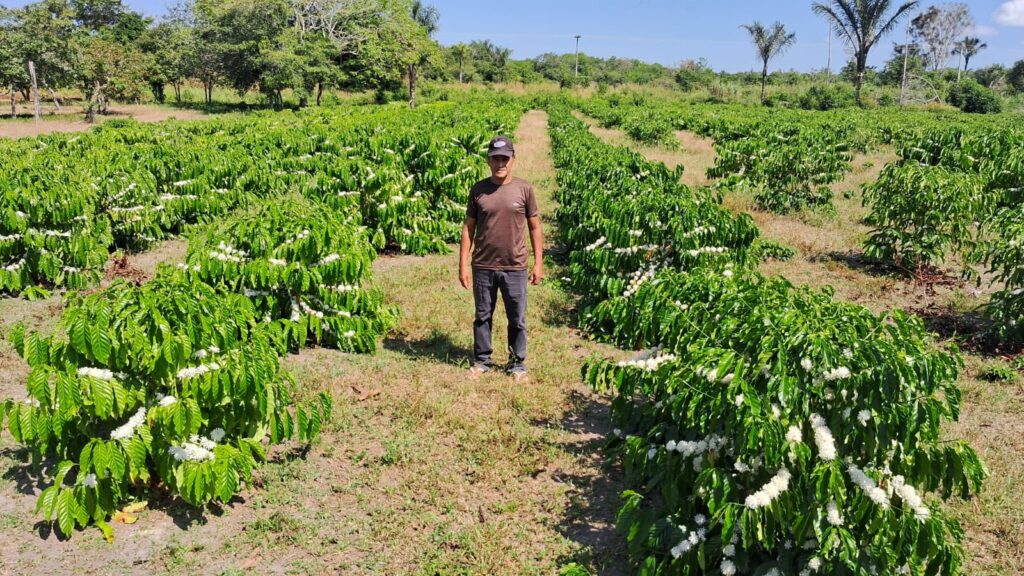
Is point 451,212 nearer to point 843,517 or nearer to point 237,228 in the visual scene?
point 237,228

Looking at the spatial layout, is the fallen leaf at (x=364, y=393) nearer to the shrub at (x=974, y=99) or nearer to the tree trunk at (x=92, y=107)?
the tree trunk at (x=92, y=107)

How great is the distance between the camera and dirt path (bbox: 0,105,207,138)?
3167 cm

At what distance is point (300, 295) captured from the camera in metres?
5.98

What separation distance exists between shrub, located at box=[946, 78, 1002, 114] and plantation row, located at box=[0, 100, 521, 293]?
189 ft

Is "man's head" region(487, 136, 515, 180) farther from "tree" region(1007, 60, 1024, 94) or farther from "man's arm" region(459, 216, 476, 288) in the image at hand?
"tree" region(1007, 60, 1024, 94)

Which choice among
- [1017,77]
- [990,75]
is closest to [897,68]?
[1017,77]

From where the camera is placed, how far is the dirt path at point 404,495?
11.5 ft

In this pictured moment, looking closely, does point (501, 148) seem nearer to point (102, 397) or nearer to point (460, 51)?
point (102, 397)

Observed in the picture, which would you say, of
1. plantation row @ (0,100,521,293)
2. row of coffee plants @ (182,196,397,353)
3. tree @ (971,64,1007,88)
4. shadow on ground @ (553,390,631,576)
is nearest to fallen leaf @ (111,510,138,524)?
row of coffee plants @ (182,196,397,353)

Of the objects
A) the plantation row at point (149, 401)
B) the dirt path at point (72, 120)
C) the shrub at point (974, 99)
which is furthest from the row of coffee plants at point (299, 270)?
the shrub at point (974, 99)

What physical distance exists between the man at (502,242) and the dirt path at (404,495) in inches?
17.1

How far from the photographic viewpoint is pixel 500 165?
5191mm

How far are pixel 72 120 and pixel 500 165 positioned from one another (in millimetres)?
41844

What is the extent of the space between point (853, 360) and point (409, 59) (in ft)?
180
